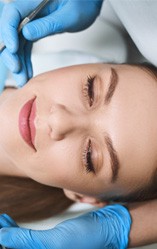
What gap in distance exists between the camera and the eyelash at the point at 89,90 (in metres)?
1.06

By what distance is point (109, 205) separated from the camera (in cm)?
125

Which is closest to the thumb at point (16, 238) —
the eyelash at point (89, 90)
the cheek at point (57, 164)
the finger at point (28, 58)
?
the cheek at point (57, 164)

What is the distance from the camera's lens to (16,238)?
1012 millimetres

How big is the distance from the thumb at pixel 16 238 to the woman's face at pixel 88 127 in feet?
0.56

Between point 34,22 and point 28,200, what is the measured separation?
644mm

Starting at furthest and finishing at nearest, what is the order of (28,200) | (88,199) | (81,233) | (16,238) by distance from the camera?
1. (28,200)
2. (88,199)
3. (81,233)
4. (16,238)

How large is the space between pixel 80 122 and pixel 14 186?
45 cm

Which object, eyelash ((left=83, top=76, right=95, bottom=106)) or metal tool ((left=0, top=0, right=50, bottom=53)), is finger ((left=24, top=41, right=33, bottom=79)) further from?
eyelash ((left=83, top=76, right=95, bottom=106))

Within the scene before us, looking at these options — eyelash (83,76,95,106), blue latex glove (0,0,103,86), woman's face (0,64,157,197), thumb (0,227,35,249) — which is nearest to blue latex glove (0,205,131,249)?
thumb (0,227,35,249)

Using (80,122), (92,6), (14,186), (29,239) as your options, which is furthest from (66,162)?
(92,6)

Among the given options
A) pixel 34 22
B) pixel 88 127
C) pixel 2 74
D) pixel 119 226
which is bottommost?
pixel 119 226

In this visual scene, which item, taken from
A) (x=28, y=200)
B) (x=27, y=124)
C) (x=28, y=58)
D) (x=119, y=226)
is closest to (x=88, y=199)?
(x=119, y=226)

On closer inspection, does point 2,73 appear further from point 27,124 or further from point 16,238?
point 16,238

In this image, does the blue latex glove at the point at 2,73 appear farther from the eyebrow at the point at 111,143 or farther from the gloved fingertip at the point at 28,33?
the eyebrow at the point at 111,143
